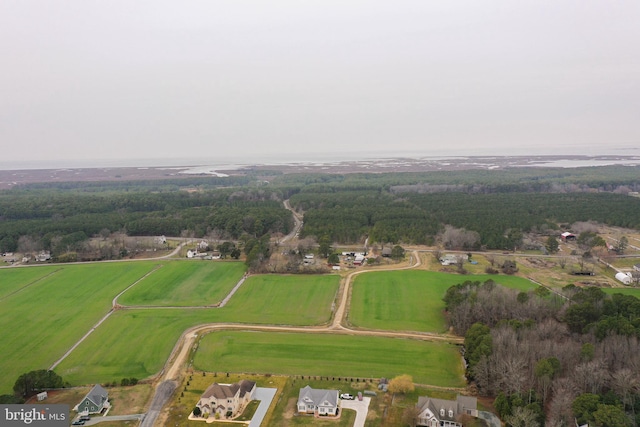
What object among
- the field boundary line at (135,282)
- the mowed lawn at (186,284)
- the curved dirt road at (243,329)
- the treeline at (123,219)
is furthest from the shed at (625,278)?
the field boundary line at (135,282)

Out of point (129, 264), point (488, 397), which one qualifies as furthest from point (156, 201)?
point (488, 397)

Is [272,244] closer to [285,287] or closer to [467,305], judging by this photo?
[285,287]

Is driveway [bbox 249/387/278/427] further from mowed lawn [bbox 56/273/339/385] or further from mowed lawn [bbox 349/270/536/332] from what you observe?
mowed lawn [bbox 349/270/536/332]

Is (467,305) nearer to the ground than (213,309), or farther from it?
farther from it

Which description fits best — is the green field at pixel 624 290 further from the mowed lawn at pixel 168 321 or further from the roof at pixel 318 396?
the roof at pixel 318 396

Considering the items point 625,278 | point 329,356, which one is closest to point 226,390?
point 329,356
